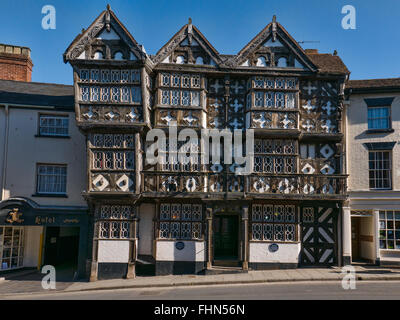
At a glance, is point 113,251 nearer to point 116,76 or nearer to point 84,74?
point 116,76

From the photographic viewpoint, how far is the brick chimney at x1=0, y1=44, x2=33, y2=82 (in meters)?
21.2

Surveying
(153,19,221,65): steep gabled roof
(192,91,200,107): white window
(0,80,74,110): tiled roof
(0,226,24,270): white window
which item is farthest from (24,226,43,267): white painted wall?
(153,19,221,65): steep gabled roof

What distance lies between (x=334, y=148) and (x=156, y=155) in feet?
28.2

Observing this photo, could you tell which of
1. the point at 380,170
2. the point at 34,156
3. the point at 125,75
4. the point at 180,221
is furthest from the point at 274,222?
the point at 34,156

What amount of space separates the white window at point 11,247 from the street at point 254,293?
173 inches

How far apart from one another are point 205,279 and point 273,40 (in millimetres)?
11461

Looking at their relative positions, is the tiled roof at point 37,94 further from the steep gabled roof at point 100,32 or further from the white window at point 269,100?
the white window at point 269,100

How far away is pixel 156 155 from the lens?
648 inches

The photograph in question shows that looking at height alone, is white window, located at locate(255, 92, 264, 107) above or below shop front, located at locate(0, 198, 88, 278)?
above

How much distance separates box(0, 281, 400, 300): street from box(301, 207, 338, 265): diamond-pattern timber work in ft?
8.38

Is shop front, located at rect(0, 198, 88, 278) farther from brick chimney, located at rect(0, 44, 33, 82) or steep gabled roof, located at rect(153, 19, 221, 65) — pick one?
brick chimney, located at rect(0, 44, 33, 82)

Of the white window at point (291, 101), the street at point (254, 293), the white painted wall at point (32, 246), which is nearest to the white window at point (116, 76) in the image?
the white window at point (291, 101)

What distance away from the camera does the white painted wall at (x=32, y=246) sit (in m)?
18.0
